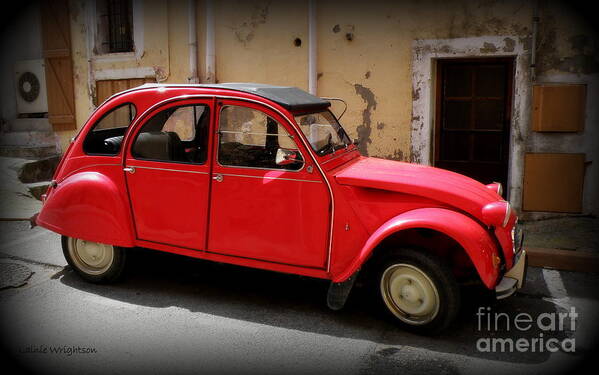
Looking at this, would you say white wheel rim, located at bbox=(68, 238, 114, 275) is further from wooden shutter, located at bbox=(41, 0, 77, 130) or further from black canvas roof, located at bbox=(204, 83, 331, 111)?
wooden shutter, located at bbox=(41, 0, 77, 130)

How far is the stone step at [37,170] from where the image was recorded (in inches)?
355

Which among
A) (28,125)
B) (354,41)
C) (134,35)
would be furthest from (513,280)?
(28,125)

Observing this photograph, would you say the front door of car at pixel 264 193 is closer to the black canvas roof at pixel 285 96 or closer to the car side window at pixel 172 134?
the black canvas roof at pixel 285 96

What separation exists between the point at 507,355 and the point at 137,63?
25.2 ft

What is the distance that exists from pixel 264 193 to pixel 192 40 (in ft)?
16.7

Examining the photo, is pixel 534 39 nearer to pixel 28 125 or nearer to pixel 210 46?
pixel 210 46

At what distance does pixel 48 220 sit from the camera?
485 centimetres

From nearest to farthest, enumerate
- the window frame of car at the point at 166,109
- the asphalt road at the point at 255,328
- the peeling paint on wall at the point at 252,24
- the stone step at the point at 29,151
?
the asphalt road at the point at 255,328 < the window frame of car at the point at 166,109 < the peeling paint on wall at the point at 252,24 < the stone step at the point at 29,151

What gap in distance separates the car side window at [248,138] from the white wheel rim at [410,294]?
1.31m

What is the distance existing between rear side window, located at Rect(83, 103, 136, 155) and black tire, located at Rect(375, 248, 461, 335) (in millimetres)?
2649

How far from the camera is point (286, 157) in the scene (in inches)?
160

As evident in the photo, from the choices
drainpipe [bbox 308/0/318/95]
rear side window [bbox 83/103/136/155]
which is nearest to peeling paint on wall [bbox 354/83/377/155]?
drainpipe [bbox 308/0/318/95]

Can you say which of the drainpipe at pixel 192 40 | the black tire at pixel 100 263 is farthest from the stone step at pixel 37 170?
the black tire at pixel 100 263

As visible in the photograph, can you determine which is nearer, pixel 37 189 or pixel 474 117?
pixel 474 117
